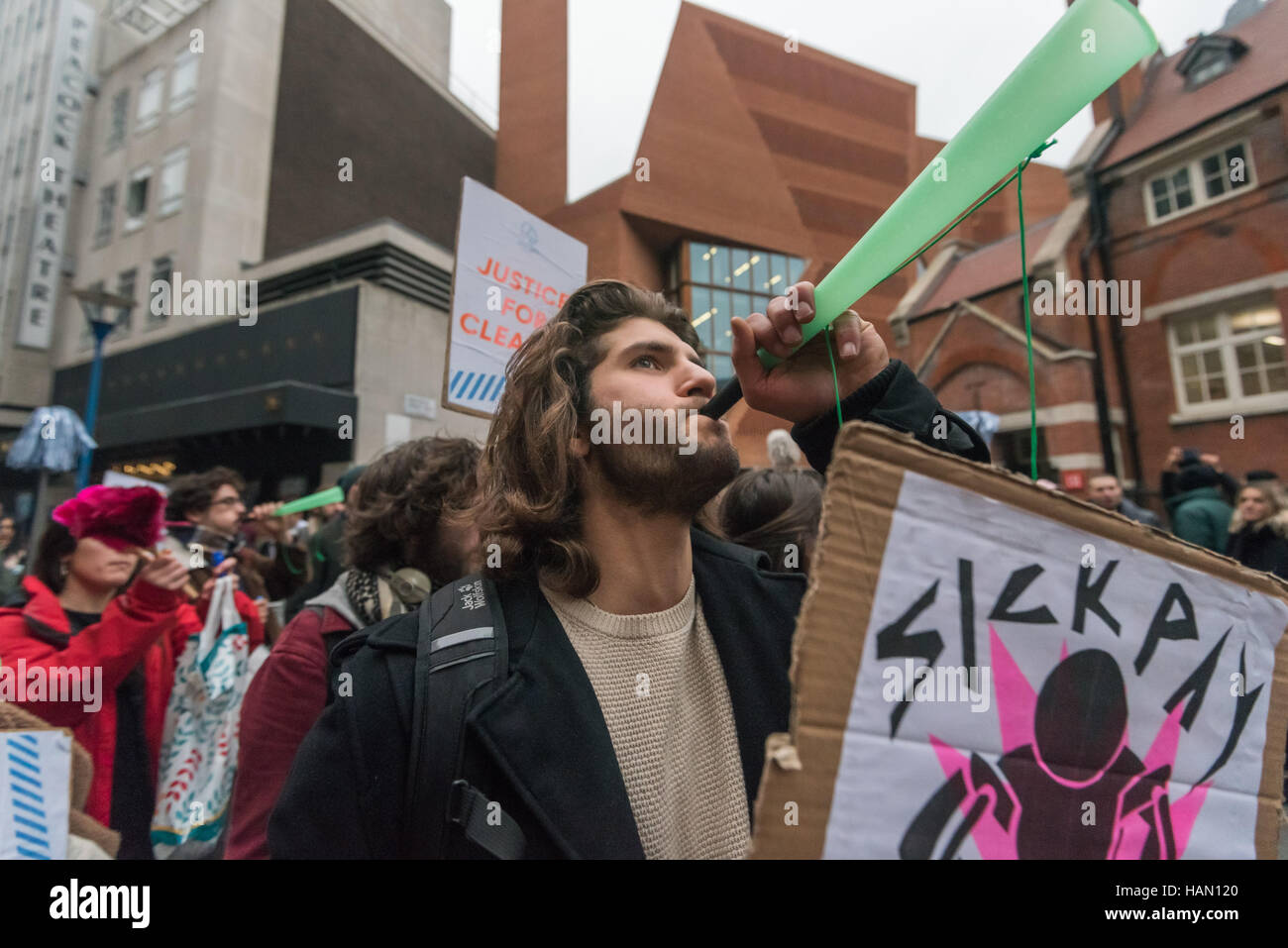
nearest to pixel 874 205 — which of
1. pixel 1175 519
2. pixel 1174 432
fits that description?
pixel 1174 432

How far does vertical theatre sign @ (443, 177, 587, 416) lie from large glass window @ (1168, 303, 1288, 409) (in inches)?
523

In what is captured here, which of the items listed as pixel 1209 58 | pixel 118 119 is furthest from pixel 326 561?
pixel 118 119

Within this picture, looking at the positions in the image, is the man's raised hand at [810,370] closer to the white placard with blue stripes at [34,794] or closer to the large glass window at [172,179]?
the white placard with blue stripes at [34,794]

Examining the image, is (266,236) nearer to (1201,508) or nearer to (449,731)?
(1201,508)

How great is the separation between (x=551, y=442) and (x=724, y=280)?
19.3 metres

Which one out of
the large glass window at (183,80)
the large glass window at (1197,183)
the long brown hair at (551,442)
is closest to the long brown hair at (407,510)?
the long brown hair at (551,442)

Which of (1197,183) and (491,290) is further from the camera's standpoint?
(1197,183)

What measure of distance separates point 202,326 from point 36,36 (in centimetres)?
1015

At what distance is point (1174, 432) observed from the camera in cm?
1270

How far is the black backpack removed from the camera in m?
1.14

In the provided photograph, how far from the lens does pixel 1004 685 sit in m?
0.84

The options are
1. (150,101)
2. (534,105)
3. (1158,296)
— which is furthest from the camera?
(150,101)

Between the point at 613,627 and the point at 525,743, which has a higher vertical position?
the point at 613,627

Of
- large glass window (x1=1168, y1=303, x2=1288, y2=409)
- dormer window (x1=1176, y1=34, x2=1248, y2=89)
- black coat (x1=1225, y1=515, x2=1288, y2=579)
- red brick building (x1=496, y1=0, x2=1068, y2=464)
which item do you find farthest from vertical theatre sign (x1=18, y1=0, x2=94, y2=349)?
large glass window (x1=1168, y1=303, x2=1288, y2=409)
